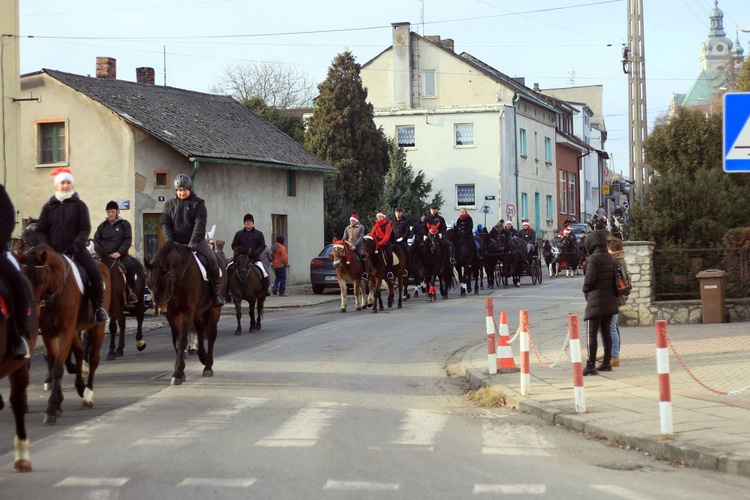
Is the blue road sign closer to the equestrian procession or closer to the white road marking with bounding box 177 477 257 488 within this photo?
the white road marking with bounding box 177 477 257 488

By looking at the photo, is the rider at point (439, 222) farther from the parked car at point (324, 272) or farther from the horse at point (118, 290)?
the horse at point (118, 290)

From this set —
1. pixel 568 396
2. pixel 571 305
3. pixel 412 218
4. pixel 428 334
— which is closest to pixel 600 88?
pixel 412 218

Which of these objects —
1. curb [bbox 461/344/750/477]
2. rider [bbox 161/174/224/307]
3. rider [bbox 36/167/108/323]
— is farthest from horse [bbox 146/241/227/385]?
curb [bbox 461/344/750/477]

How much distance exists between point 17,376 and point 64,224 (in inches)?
140

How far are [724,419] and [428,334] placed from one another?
9958 millimetres

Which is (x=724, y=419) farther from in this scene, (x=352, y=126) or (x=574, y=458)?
(x=352, y=126)

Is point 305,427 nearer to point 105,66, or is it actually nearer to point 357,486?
point 357,486

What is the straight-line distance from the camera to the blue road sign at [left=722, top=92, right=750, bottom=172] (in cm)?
897

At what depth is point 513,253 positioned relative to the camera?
35188mm

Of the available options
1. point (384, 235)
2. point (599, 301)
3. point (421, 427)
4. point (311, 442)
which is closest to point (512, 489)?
point (311, 442)

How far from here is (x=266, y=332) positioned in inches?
794

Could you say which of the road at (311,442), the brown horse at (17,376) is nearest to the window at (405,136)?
the road at (311,442)

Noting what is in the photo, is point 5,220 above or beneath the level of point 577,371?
above

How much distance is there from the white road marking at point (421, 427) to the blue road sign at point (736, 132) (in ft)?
11.6
